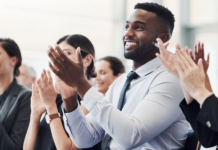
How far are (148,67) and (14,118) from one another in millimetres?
1164

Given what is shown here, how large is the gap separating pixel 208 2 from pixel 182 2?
0.46 metres

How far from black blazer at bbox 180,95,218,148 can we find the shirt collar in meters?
0.41

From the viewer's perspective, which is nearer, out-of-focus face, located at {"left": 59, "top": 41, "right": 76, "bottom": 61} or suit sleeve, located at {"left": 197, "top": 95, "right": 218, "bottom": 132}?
suit sleeve, located at {"left": 197, "top": 95, "right": 218, "bottom": 132}

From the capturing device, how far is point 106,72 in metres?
3.45

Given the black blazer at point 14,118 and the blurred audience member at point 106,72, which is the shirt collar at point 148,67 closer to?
the black blazer at point 14,118

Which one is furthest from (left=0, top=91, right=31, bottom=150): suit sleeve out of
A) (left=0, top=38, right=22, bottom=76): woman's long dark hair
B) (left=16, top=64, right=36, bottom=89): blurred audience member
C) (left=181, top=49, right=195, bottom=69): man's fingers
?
(left=16, top=64, right=36, bottom=89): blurred audience member

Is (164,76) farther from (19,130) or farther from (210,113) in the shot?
(19,130)

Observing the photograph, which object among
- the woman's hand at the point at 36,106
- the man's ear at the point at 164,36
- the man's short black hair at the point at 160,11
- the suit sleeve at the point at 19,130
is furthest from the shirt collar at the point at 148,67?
the suit sleeve at the point at 19,130

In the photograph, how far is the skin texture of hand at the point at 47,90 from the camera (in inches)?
83.2

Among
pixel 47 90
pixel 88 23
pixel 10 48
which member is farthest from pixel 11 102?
pixel 88 23

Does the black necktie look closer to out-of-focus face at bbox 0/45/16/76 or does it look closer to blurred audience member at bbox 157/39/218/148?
blurred audience member at bbox 157/39/218/148

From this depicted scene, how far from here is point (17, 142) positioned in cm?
246

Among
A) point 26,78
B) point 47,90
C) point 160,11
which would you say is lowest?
point 26,78

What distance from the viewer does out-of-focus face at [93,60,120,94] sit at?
338cm
